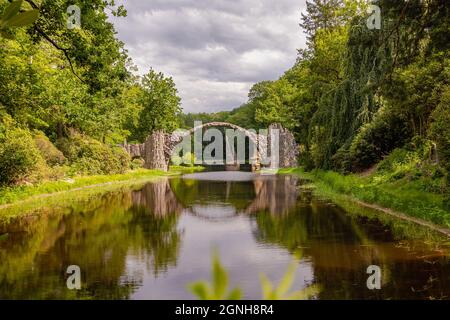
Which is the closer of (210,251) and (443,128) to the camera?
(210,251)

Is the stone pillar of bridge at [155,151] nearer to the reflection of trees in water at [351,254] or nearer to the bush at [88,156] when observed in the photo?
the bush at [88,156]

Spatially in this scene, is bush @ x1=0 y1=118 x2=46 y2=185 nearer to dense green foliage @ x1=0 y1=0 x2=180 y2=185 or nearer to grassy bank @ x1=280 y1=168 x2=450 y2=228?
dense green foliage @ x1=0 y1=0 x2=180 y2=185

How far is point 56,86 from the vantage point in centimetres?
2100

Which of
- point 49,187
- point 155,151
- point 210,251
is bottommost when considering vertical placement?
point 210,251

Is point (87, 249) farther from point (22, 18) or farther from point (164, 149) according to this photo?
point (164, 149)

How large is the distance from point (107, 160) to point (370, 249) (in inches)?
1153

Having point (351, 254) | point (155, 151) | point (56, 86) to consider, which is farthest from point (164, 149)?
point (351, 254)

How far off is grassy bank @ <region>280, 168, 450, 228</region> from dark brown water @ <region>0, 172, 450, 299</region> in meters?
0.76

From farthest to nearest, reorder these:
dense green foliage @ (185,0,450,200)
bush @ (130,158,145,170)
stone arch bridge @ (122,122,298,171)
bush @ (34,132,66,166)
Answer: stone arch bridge @ (122,122,298,171)
bush @ (130,158,145,170)
bush @ (34,132,66,166)
dense green foliage @ (185,0,450,200)

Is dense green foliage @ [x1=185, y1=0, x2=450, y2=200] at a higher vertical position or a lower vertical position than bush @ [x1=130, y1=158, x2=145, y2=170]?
higher

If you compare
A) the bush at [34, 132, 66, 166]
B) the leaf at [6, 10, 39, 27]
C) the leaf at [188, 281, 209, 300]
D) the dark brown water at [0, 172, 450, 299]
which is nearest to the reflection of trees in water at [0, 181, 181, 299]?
the dark brown water at [0, 172, 450, 299]

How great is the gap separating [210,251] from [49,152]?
22.9 meters

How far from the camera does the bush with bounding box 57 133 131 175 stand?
3238 centimetres

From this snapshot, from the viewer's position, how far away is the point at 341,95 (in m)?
26.0
